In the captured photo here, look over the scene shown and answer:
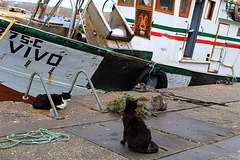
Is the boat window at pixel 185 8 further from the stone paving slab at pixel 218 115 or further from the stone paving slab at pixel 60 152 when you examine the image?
the stone paving slab at pixel 60 152

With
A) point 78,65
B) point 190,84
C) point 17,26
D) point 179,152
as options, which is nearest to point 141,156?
point 179,152

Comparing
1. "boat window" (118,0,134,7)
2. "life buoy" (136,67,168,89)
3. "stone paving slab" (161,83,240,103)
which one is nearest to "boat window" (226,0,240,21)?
"stone paving slab" (161,83,240,103)

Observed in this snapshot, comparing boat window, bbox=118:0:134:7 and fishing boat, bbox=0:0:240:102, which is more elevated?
boat window, bbox=118:0:134:7

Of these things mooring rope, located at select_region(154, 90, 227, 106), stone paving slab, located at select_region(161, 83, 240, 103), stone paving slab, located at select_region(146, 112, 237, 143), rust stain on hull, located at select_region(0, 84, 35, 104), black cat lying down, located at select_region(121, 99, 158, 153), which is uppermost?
black cat lying down, located at select_region(121, 99, 158, 153)

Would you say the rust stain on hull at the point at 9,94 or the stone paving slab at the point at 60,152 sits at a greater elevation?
the stone paving slab at the point at 60,152

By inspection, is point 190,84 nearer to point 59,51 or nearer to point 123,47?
point 123,47

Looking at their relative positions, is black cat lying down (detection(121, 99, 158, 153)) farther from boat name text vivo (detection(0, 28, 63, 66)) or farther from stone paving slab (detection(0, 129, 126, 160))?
boat name text vivo (detection(0, 28, 63, 66))

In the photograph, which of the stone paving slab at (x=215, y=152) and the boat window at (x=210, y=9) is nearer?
the stone paving slab at (x=215, y=152)

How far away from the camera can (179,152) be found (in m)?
3.93

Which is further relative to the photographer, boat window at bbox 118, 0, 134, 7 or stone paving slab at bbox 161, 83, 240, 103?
boat window at bbox 118, 0, 134, 7

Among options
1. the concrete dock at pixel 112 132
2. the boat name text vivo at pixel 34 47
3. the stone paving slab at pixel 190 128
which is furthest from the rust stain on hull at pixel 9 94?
the stone paving slab at pixel 190 128

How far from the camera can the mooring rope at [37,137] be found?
369cm

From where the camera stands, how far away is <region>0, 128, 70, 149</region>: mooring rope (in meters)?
3.69

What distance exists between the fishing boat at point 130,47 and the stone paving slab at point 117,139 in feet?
9.26
